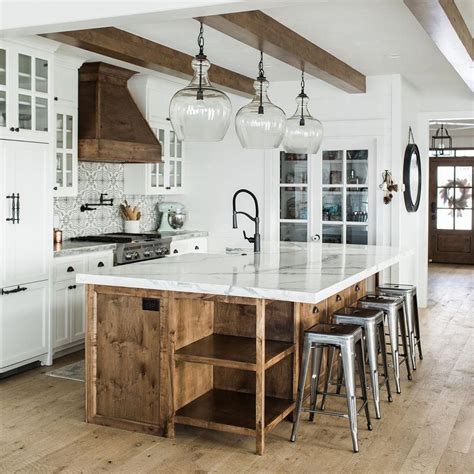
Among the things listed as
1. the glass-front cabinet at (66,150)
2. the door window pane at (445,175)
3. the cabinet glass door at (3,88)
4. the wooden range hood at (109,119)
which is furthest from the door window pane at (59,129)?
the door window pane at (445,175)

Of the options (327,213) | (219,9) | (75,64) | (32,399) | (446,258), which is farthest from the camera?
(446,258)

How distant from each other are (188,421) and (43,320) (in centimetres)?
195

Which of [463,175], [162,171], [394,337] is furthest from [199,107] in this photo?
[463,175]

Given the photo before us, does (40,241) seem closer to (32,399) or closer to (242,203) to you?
(32,399)

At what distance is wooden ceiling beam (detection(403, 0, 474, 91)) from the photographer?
151 inches

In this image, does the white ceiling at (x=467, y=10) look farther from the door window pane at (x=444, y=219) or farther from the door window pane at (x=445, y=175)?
the door window pane at (x=444, y=219)

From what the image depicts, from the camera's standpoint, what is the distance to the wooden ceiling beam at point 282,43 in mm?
4379

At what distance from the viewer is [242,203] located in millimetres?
7984

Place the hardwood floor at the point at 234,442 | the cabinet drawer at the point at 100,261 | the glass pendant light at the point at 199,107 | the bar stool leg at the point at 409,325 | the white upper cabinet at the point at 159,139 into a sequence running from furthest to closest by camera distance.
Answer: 1. the white upper cabinet at the point at 159,139
2. the cabinet drawer at the point at 100,261
3. the bar stool leg at the point at 409,325
4. the glass pendant light at the point at 199,107
5. the hardwood floor at the point at 234,442

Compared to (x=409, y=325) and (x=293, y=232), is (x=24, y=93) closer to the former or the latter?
(x=409, y=325)

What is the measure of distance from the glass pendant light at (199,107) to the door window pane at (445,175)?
403 inches

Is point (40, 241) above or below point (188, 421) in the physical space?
above

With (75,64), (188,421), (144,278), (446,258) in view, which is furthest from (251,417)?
(446,258)

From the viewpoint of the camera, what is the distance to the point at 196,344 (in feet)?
13.4
